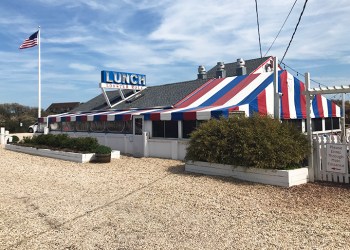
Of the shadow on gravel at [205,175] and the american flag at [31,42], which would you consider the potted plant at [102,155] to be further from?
the american flag at [31,42]

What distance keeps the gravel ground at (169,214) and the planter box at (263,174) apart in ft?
0.94

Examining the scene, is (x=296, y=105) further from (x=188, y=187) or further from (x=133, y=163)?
(x=188, y=187)

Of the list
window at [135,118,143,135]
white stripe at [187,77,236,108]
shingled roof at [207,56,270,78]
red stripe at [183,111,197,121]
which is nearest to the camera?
red stripe at [183,111,197,121]

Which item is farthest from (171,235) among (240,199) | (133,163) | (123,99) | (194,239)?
(123,99)

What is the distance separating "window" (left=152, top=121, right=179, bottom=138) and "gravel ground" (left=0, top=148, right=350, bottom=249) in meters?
5.58

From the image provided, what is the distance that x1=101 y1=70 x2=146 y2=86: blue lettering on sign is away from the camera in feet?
73.7

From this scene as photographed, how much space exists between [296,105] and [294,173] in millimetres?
8954

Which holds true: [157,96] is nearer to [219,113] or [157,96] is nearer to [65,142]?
[65,142]

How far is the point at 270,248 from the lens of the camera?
4578 mm

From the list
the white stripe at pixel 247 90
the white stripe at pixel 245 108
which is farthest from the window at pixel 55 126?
the white stripe at pixel 245 108

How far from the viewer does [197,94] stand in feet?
59.5

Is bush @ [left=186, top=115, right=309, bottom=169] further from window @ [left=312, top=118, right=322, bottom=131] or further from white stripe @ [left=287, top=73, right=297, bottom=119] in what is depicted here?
window @ [left=312, top=118, right=322, bottom=131]

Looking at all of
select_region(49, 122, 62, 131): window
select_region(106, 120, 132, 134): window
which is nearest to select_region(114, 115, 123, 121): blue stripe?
select_region(106, 120, 132, 134): window

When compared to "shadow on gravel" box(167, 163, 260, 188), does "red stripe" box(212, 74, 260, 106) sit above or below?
above
